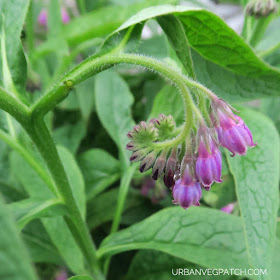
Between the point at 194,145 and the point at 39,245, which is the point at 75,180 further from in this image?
the point at 194,145

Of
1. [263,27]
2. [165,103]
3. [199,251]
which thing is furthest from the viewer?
[263,27]

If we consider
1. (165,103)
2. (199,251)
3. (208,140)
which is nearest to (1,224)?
(208,140)

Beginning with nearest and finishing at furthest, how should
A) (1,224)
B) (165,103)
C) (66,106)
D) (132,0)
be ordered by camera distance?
(1,224)
(165,103)
(66,106)
(132,0)

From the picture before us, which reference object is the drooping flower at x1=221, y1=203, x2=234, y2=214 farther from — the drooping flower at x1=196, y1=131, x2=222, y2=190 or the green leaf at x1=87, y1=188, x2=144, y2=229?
the drooping flower at x1=196, y1=131, x2=222, y2=190

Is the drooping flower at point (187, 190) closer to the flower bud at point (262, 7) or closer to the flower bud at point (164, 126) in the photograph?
the flower bud at point (164, 126)

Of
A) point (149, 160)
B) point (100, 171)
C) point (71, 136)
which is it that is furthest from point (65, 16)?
point (149, 160)

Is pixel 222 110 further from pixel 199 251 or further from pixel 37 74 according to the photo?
pixel 37 74

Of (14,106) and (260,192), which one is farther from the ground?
(14,106)

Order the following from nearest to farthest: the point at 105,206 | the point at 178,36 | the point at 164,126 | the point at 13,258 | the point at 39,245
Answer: the point at 13,258 → the point at 178,36 → the point at 164,126 → the point at 39,245 → the point at 105,206
